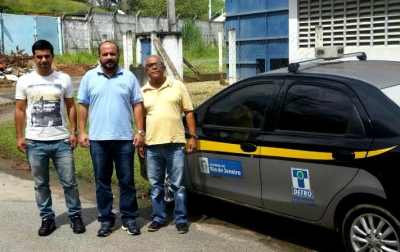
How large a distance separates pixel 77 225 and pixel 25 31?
83.8ft

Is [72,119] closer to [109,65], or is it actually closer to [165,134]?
[109,65]

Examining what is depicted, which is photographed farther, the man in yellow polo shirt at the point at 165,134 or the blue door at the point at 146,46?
the blue door at the point at 146,46

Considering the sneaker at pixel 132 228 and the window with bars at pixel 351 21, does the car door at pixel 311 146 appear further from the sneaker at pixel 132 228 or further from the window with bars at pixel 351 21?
the window with bars at pixel 351 21

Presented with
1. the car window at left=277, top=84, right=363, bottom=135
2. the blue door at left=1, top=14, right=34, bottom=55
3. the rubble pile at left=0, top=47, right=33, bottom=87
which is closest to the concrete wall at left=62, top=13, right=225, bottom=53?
the blue door at left=1, top=14, right=34, bottom=55

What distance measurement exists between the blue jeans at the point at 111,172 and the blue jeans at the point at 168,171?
0.62 feet

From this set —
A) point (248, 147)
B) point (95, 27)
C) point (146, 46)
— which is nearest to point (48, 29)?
point (95, 27)

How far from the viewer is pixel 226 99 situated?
17.1 ft

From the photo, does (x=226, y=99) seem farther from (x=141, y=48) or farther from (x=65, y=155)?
(x=141, y=48)

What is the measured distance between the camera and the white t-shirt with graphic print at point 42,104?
4.94m

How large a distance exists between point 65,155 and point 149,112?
0.91 meters

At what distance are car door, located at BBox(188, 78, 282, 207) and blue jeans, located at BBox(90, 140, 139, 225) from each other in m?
0.68

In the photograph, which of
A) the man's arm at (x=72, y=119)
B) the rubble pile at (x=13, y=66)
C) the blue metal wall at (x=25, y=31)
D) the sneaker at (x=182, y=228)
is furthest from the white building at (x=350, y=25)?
the blue metal wall at (x=25, y=31)

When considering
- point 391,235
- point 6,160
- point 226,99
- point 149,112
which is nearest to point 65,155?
point 149,112

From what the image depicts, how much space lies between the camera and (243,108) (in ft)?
16.4
